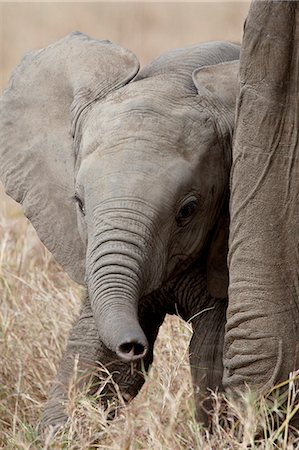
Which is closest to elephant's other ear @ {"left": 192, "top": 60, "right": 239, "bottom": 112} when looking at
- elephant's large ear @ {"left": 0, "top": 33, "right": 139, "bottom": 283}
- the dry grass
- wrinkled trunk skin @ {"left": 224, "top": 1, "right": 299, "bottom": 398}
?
elephant's large ear @ {"left": 0, "top": 33, "right": 139, "bottom": 283}

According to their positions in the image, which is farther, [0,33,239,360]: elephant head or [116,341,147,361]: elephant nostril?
[0,33,239,360]: elephant head

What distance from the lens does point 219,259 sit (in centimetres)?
417

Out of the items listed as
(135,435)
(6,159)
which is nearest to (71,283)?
(6,159)

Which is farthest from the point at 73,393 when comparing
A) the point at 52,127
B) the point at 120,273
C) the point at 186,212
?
the point at 52,127

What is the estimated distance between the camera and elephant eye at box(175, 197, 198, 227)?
3.96m

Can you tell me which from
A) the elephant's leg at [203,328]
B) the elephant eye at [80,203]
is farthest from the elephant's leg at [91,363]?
the elephant eye at [80,203]

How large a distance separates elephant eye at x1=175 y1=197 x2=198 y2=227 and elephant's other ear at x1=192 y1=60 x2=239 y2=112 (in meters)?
0.30

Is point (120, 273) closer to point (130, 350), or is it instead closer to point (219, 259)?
point (130, 350)

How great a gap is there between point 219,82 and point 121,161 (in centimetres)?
47

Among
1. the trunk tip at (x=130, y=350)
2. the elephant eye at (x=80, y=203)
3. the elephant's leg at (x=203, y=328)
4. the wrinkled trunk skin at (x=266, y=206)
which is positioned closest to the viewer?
the trunk tip at (x=130, y=350)

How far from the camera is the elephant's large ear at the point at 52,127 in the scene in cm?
435

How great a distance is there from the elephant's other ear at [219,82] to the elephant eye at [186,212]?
1.00ft

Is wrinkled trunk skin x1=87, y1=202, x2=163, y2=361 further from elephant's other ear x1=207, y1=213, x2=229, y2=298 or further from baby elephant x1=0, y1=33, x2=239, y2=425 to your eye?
elephant's other ear x1=207, y1=213, x2=229, y2=298

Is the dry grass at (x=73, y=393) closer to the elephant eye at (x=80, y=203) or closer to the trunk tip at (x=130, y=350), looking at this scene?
the trunk tip at (x=130, y=350)
